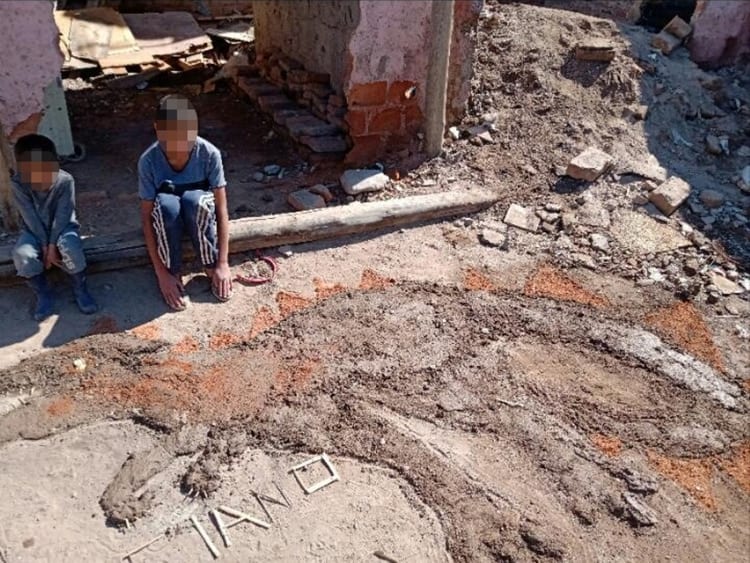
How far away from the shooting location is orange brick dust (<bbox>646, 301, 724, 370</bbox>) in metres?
4.23

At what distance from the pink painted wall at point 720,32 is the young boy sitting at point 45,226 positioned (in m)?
6.51

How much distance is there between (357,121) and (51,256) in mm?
2783

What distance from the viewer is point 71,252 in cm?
395

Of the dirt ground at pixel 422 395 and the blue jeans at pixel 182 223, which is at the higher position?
the blue jeans at pixel 182 223

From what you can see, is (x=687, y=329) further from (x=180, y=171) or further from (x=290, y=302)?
(x=180, y=171)

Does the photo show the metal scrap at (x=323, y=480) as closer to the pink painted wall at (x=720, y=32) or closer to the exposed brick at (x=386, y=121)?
the exposed brick at (x=386, y=121)

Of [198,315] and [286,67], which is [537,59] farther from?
[198,315]

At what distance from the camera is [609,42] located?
6.70m

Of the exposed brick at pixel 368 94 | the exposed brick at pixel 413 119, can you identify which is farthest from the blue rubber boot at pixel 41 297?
the exposed brick at pixel 413 119

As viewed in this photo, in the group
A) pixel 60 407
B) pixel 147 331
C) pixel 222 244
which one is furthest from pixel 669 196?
pixel 60 407

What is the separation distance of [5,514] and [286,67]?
5135 mm

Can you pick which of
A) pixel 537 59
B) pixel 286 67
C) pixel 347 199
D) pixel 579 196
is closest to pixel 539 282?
pixel 579 196

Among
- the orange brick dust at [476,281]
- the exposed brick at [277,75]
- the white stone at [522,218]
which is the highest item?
the exposed brick at [277,75]

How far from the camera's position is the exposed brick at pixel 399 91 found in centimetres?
576
